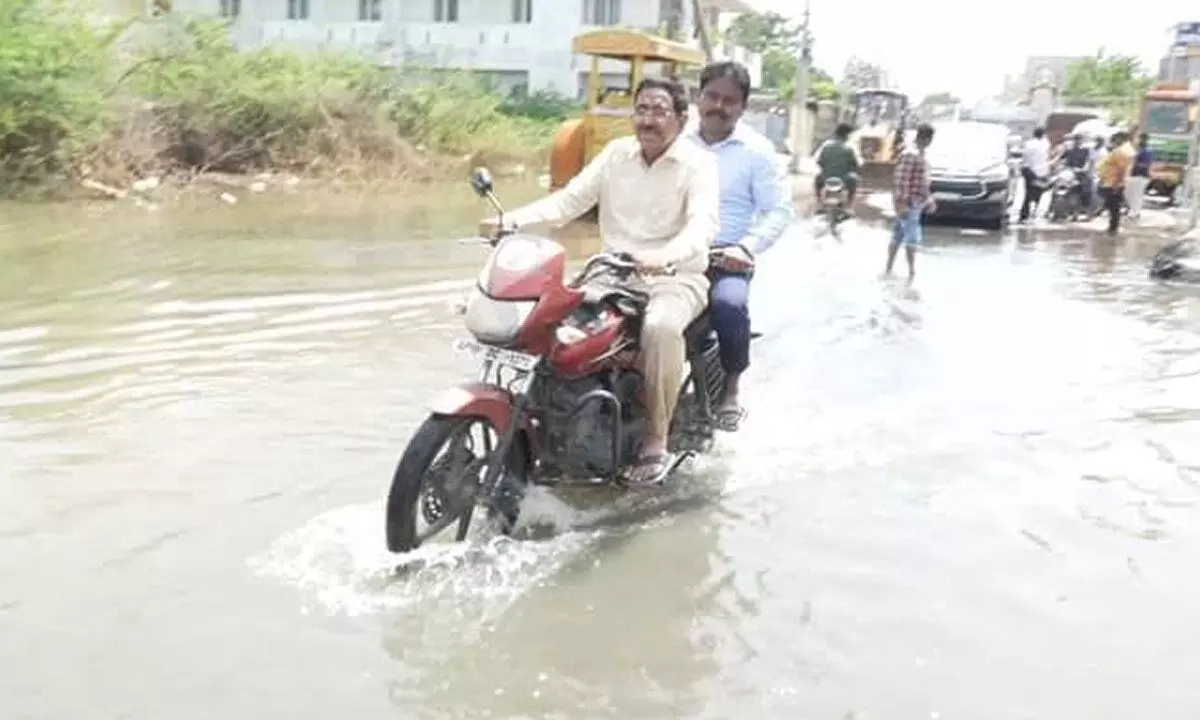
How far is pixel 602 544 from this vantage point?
554cm

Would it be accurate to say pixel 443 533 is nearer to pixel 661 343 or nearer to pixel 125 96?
pixel 661 343

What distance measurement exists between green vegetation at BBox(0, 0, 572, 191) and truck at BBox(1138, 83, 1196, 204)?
1412cm

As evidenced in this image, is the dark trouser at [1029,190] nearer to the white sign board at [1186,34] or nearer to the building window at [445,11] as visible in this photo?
the white sign board at [1186,34]

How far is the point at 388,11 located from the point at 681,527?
39.6 meters

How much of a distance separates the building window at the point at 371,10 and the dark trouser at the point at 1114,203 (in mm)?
27776

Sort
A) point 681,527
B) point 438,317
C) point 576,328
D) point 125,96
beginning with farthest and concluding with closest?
point 125,96 → point 438,317 → point 681,527 → point 576,328

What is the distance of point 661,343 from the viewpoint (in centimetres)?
558

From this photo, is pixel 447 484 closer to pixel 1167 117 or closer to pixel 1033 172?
pixel 1033 172

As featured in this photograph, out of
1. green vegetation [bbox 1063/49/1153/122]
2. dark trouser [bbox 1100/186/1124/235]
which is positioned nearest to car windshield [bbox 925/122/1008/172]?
dark trouser [bbox 1100/186/1124/235]

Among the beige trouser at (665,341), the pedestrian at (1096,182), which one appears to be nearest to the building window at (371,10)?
the pedestrian at (1096,182)

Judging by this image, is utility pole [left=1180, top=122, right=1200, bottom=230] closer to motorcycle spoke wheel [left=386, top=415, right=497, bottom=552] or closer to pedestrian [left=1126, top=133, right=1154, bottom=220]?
pedestrian [left=1126, top=133, right=1154, bottom=220]

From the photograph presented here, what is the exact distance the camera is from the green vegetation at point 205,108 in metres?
18.9

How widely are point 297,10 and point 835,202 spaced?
98.0 feet

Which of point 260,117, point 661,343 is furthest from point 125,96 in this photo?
point 661,343
